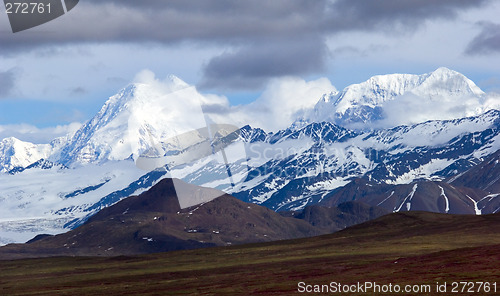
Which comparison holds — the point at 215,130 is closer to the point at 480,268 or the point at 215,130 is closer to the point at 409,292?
the point at 409,292

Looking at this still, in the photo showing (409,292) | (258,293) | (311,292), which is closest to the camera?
(409,292)

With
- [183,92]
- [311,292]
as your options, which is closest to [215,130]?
[183,92]

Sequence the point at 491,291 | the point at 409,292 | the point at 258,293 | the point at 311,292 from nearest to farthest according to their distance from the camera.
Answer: the point at 491,291, the point at 409,292, the point at 311,292, the point at 258,293

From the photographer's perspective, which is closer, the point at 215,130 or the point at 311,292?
the point at 215,130

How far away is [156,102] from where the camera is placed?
159500 millimetres

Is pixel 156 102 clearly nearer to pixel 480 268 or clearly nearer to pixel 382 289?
pixel 382 289

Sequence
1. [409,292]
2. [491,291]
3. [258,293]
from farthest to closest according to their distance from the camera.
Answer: [258,293] → [409,292] → [491,291]

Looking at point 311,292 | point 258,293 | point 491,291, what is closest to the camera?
point 491,291

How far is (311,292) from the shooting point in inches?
7200

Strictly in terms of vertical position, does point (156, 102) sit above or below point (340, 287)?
above

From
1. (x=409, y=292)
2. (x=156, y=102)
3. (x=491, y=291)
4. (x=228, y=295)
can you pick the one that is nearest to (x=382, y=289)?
(x=409, y=292)

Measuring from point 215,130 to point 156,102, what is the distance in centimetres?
1558

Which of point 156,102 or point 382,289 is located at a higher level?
point 156,102

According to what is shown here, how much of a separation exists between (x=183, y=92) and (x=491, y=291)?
6204cm
